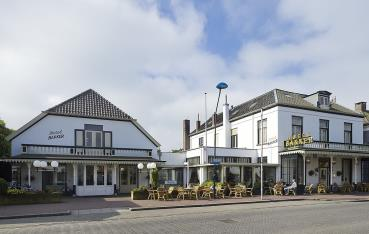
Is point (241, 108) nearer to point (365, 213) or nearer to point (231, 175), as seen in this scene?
point (231, 175)

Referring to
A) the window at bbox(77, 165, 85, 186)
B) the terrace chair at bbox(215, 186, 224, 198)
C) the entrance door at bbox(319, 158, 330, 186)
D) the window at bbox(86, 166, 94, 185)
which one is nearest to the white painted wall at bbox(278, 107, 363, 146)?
the entrance door at bbox(319, 158, 330, 186)

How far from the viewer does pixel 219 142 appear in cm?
3781

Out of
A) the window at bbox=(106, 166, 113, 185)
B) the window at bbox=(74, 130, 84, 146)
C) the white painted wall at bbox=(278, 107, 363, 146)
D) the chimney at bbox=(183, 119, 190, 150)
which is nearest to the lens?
the window at bbox=(106, 166, 113, 185)

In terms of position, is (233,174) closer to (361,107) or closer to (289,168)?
(289,168)

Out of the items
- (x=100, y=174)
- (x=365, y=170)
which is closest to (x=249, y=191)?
(x=100, y=174)

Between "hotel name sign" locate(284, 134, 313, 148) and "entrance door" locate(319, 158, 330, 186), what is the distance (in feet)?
15.2

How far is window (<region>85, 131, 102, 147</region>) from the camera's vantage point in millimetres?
28266

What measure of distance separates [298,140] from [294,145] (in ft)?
2.58

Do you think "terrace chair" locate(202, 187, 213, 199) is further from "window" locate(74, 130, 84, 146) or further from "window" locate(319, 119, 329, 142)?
"window" locate(319, 119, 329, 142)

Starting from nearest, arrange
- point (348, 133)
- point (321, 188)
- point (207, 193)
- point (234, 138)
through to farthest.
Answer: point (207, 193), point (321, 188), point (348, 133), point (234, 138)

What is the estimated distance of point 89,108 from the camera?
95.6 ft

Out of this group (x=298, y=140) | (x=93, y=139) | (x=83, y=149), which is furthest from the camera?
(x=93, y=139)

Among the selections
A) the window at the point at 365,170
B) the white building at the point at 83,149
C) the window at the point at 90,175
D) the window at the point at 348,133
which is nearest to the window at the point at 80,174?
the white building at the point at 83,149

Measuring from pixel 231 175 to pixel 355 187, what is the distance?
1111 centimetres
